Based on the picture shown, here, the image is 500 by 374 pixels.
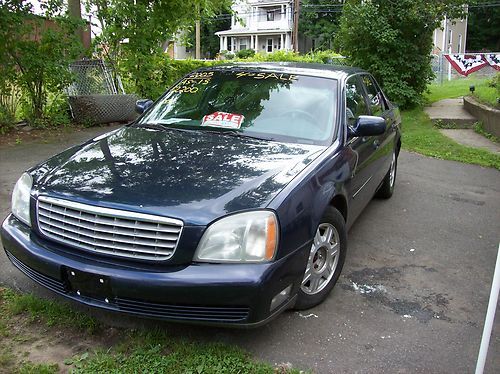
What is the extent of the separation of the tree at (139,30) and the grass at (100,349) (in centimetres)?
839

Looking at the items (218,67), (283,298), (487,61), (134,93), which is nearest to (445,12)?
(134,93)

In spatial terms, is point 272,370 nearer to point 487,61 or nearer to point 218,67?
point 218,67

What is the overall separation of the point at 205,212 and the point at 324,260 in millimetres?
1115

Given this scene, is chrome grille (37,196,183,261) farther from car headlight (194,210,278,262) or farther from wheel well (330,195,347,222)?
wheel well (330,195,347,222)

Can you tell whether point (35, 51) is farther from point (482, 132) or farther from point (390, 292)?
point (482, 132)

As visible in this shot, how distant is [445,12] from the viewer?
41.6 ft

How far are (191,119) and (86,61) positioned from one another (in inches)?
301

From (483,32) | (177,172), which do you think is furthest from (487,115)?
(483,32)

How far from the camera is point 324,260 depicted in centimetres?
338

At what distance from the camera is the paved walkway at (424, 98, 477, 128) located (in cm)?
1108

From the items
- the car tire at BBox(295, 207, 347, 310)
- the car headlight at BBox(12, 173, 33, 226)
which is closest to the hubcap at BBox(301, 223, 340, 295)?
the car tire at BBox(295, 207, 347, 310)

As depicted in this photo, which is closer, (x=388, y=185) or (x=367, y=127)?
(x=367, y=127)

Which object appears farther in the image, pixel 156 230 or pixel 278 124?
pixel 278 124

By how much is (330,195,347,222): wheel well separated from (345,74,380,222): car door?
0.13m
